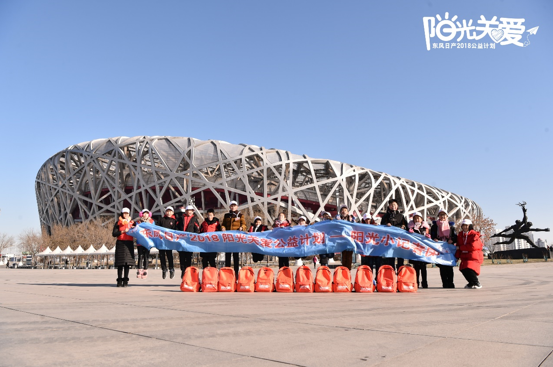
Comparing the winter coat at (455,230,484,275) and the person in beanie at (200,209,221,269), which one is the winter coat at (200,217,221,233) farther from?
the winter coat at (455,230,484,275)

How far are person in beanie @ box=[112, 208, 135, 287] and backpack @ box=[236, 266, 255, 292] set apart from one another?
3.26 m

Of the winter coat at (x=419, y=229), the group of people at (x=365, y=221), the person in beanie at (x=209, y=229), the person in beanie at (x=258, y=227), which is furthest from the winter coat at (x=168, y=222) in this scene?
the winter coat at (x=419, y=229)

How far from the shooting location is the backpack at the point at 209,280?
1028cm

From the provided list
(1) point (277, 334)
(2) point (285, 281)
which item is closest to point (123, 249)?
(2) point (285, 281)

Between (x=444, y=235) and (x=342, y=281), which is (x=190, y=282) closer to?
(x=342, y=281)

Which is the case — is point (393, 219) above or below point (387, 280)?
above

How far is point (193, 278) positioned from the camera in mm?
10234

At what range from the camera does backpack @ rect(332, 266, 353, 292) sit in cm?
1005

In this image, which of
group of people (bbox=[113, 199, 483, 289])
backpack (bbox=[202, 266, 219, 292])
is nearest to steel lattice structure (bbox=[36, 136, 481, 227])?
group of people (bbox=[113, 199, 483, 289])

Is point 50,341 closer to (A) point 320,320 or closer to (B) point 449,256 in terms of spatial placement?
(A) point 320,320

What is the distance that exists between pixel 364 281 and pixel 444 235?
335 cm

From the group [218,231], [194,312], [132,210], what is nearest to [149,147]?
[132,210]

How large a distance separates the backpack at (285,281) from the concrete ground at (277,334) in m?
3.12

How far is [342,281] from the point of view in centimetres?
1008
